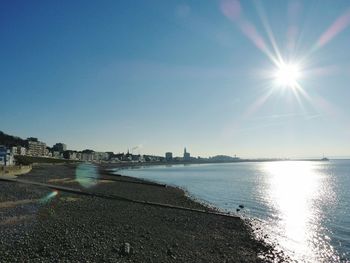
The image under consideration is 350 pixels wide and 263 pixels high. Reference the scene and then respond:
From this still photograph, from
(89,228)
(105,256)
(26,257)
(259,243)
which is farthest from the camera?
(259,243)

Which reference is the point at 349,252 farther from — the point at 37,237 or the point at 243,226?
the point at 37,237

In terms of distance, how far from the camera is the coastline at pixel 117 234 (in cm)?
1595

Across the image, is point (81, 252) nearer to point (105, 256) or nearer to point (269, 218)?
point (105, 256)

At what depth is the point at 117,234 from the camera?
66.6 feet

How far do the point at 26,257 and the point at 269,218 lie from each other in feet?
91.4

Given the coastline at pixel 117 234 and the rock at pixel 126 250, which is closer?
the coastline at pixel 117 234

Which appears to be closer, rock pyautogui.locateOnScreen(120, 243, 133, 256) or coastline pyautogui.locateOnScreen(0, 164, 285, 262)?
coastline pyautogui.locateOnScreen(0, 164, 285, 262)

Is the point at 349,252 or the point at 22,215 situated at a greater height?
the point at 22,215

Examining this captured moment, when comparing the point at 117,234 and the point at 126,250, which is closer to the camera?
the point at 126,250

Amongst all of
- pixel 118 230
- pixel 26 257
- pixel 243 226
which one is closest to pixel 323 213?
pixel 243 226

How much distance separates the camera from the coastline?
15945mm

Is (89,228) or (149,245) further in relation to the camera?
(89,228)

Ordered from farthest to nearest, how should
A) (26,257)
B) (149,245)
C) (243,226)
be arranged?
(243,226)
(149,245)
(26,257)

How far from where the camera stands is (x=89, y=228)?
21.2 meters
